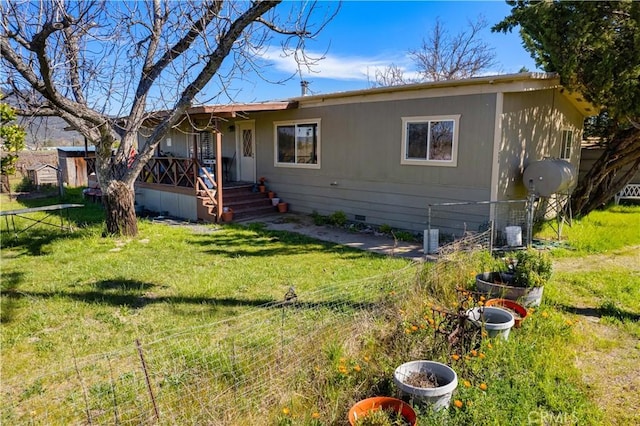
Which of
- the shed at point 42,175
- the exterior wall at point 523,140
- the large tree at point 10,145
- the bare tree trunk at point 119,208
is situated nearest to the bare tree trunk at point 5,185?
the large tree at point 10,145

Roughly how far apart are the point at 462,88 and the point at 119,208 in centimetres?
684

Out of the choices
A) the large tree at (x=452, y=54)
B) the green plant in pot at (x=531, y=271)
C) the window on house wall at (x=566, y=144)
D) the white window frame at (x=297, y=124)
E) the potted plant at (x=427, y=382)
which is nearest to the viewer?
the potted plant at (x=427, y=382)

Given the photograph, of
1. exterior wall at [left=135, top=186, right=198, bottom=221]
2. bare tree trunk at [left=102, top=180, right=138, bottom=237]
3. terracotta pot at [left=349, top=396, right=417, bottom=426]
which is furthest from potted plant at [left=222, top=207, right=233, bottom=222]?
terracotta pot at [left=349, top=396, right=417, bottom=426]

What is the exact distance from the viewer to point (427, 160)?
8.31m

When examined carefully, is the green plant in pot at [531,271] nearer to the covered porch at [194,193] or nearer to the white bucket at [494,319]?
the white bucket at [494,319]

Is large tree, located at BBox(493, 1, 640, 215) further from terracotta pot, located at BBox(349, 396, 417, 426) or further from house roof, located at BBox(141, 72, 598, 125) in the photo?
terracotta pot, located at BBox(349, 396, 417, 426)

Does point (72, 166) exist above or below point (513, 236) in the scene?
above

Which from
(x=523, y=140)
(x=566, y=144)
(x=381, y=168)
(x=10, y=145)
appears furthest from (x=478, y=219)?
(x=10, y=145)

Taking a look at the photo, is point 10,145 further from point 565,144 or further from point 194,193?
point 565,144

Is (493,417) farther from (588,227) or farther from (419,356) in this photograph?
(588,227)

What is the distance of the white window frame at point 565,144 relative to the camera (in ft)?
32.6

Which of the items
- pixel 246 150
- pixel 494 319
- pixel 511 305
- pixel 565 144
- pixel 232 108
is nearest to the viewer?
pixel 494 319

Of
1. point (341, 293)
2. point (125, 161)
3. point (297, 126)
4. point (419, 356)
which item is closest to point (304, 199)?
point (297, 126)

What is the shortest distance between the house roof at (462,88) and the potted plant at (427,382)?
5.81 m
